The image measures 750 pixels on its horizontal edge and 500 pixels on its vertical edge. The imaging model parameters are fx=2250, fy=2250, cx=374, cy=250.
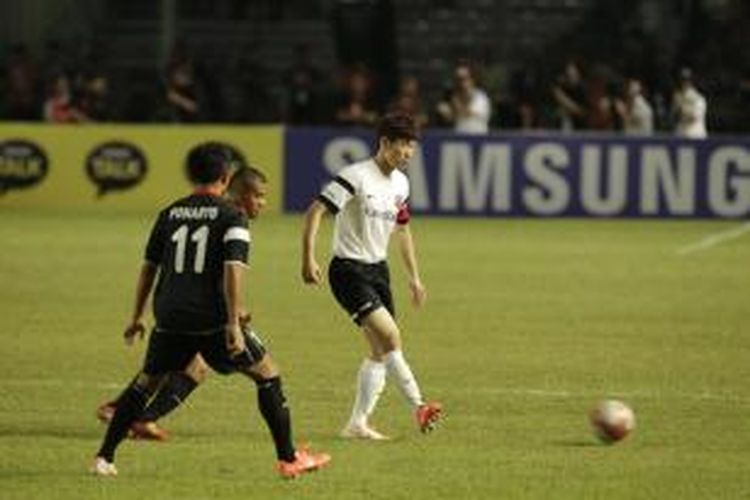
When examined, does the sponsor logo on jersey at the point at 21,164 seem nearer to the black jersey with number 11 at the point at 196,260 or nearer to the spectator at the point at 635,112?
the spectator at the point at 635,112

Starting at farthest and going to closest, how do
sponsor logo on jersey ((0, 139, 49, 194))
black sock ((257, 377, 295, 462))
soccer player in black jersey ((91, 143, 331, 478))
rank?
1. sponsor logo on jersey ((0, 139, 49, 194))
2. black sock ((257, 377, 295, 462))
3. soccer player in black jersey ((91, 143, 331, 478))

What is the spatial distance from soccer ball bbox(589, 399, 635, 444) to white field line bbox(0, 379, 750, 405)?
2.23 metres

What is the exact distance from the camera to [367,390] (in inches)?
526

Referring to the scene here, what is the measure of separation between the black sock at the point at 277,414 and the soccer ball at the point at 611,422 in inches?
85.9

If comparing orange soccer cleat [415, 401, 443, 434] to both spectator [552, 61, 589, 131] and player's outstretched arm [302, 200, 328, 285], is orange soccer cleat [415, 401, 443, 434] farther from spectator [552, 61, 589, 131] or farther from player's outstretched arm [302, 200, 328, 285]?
spectator [552, 61, 589, 131]

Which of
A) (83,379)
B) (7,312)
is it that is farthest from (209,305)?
(7,312)

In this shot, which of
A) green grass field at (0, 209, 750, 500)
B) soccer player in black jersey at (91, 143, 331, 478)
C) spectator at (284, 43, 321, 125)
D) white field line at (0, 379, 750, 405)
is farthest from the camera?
spectator at (284, 43, 321, 125)

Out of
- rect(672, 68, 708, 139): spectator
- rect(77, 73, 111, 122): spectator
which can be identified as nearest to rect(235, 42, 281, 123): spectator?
rect(77, 73, 111, 122): spectator

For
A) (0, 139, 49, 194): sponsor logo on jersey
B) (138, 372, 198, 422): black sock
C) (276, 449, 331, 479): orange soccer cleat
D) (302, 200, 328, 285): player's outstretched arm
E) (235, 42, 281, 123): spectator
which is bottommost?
(0, 139, 49, 194): sponsor logo on jersey

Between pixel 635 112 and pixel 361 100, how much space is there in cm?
428

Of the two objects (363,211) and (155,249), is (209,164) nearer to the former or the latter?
(155,249)

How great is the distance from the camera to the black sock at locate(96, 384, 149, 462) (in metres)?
11.4

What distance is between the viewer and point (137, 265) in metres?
25.7

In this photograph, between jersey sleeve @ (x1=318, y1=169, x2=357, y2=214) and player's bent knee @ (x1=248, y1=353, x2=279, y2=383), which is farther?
jersey sleeve @ (x1=318, y1=169, x2=357, y2=214)
